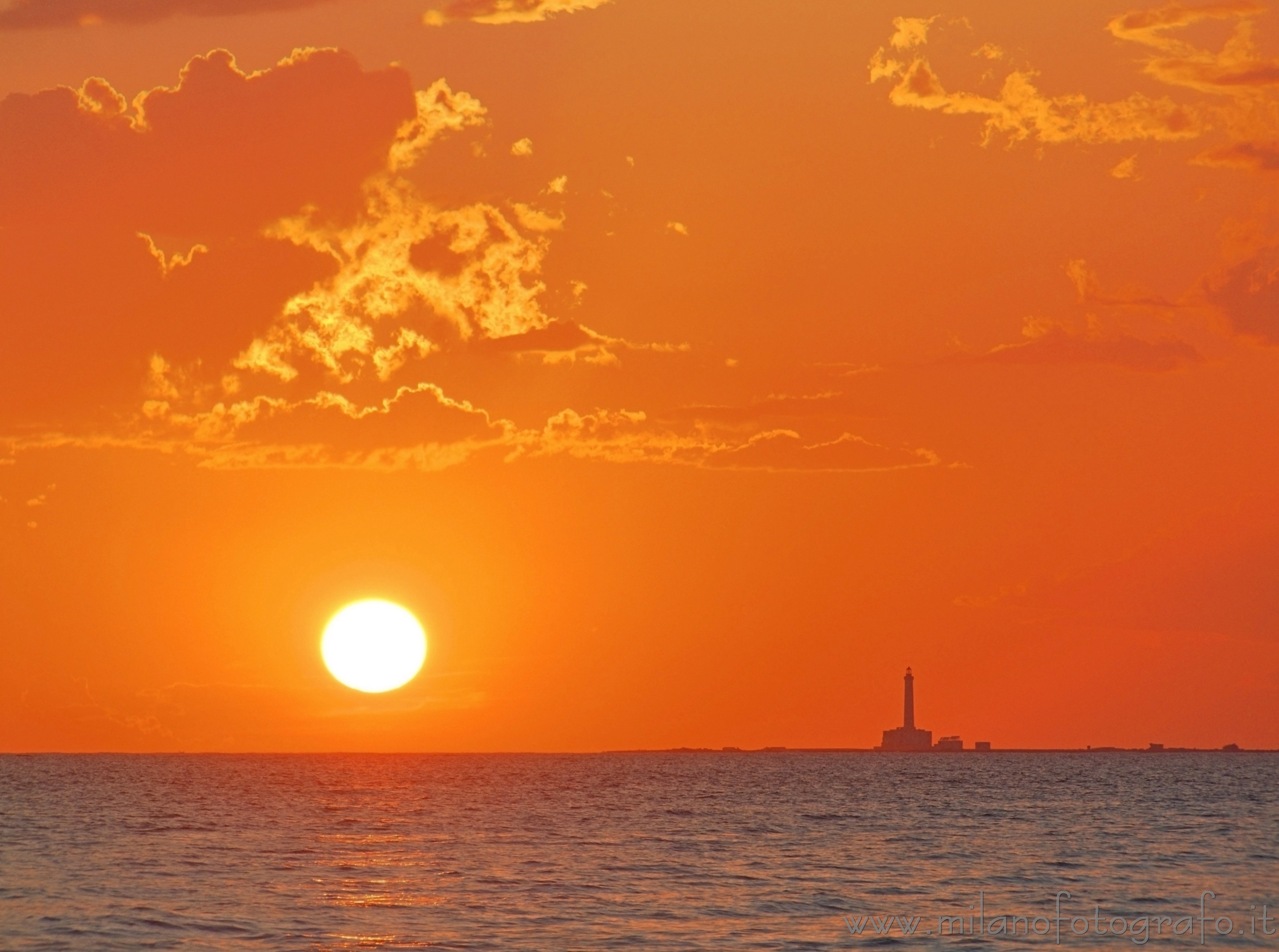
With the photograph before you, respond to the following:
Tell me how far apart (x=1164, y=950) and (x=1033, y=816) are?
7670cm

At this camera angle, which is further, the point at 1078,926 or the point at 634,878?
the point at 634,878

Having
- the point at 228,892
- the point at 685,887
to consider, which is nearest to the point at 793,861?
the point at 685,887

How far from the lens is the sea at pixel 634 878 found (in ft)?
183

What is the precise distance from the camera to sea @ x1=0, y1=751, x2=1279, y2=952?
5591cm

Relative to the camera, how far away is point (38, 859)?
83.2 meters

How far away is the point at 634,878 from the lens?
243ft

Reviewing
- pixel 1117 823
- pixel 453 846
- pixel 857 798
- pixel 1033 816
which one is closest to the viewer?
pixel 453 846

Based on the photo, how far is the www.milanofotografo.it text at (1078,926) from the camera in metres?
55.9

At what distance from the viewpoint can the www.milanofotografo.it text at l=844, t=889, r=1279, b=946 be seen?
55.9m

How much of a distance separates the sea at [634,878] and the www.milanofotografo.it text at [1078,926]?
0.52ft

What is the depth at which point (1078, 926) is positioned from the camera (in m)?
58.2

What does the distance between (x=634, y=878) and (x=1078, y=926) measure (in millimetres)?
22293

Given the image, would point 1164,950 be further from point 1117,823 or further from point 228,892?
point 1117,823

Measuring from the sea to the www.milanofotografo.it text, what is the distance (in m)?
0.16
